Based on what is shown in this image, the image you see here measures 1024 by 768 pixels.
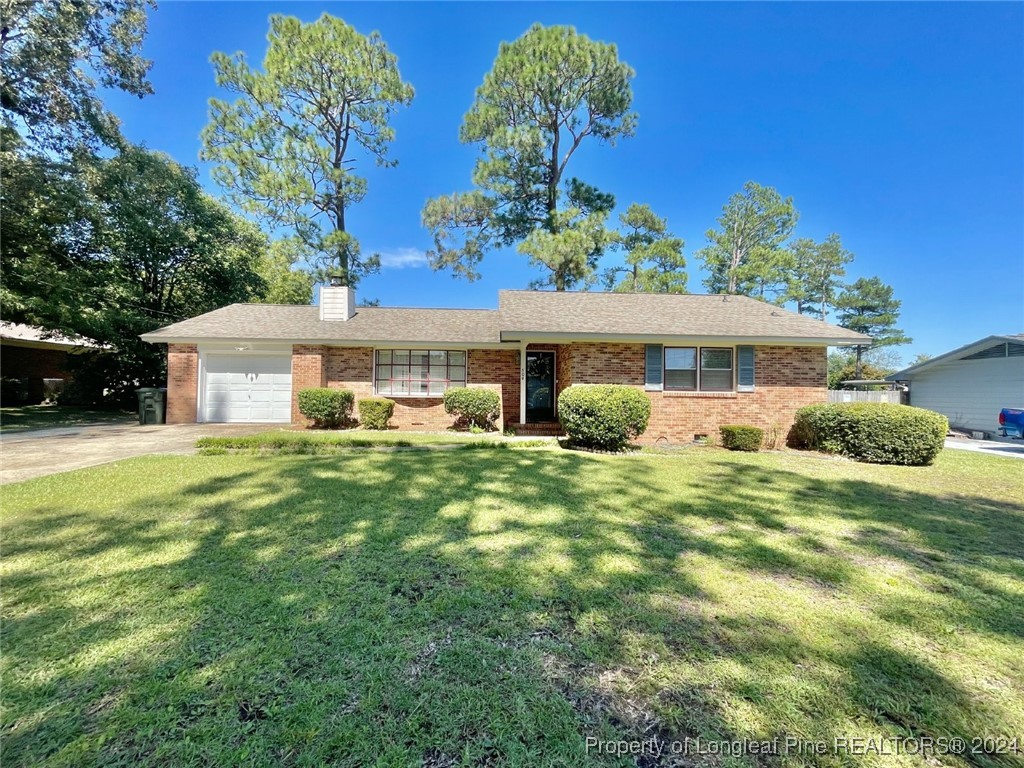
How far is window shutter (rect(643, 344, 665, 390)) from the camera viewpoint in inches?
426

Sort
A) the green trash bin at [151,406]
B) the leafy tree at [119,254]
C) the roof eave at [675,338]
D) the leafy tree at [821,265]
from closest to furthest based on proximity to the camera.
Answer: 1. the roof eave at [675,338]
2. the leafy tree at [119,254]
3. the green trash bin at [151,406]
4. the leafy tree at [821,265]

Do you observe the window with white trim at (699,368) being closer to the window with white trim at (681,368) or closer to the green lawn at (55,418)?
the window with white trim at (681,368)

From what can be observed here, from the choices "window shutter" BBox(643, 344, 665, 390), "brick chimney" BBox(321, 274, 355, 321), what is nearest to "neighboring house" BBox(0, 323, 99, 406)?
"brick chimney" BBox(321, 274, 355, 321)

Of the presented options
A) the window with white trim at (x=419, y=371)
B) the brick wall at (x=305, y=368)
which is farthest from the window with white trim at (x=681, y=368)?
the brick wall at (x=305, y=368)

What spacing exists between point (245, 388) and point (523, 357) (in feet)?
29.7

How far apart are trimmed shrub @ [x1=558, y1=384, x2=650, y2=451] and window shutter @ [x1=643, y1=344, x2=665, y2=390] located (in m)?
1.77

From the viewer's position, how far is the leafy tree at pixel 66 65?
11664mm

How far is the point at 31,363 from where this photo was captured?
19141mm

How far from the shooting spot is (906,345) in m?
36.3

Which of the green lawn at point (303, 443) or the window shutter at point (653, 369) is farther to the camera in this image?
the window shutter at point (653, 369)

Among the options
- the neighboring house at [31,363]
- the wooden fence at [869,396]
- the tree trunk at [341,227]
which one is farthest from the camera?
the tree trunk at [341,227]

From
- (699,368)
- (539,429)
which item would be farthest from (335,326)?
(699,368)

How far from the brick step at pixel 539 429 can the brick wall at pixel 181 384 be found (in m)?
10.1

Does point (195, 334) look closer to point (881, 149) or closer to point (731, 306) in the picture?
point (731, 306)
